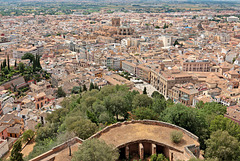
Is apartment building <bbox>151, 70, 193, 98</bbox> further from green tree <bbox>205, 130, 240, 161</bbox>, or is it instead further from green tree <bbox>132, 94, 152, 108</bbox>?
green tree <bbox>205, 130, 240, 161</bbox>

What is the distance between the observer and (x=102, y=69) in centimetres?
4191

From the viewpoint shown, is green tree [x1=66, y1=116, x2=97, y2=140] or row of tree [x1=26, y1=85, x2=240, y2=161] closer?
row of tree [x1=26, y1=85, x2=240, y2=161]

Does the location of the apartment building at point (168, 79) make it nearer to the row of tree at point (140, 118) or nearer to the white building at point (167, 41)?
the row of tree at point (140, 118)

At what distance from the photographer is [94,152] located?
32.2 feet

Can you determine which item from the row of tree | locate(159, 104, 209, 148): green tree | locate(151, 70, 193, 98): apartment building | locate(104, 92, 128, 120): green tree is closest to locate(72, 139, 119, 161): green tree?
the row of tree

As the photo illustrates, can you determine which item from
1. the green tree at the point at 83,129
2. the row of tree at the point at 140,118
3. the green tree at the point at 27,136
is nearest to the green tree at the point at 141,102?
the row of tree at the point at 140,118

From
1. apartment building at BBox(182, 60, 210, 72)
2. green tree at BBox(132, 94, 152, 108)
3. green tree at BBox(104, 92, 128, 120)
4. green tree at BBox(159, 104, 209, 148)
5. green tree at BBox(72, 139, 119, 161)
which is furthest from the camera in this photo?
apartment building at BBox(182, 60, 210, 72)

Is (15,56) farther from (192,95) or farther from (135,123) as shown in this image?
(135,123)

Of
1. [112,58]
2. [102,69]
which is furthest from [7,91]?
[112,58]

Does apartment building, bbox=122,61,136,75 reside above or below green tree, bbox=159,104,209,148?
below

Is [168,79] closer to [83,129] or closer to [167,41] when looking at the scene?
[83,129]

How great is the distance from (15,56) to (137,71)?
28.2 meters

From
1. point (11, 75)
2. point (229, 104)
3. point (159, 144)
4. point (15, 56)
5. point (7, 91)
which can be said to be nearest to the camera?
point (159, 144)

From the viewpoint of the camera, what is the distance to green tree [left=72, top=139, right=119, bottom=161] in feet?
31.8
